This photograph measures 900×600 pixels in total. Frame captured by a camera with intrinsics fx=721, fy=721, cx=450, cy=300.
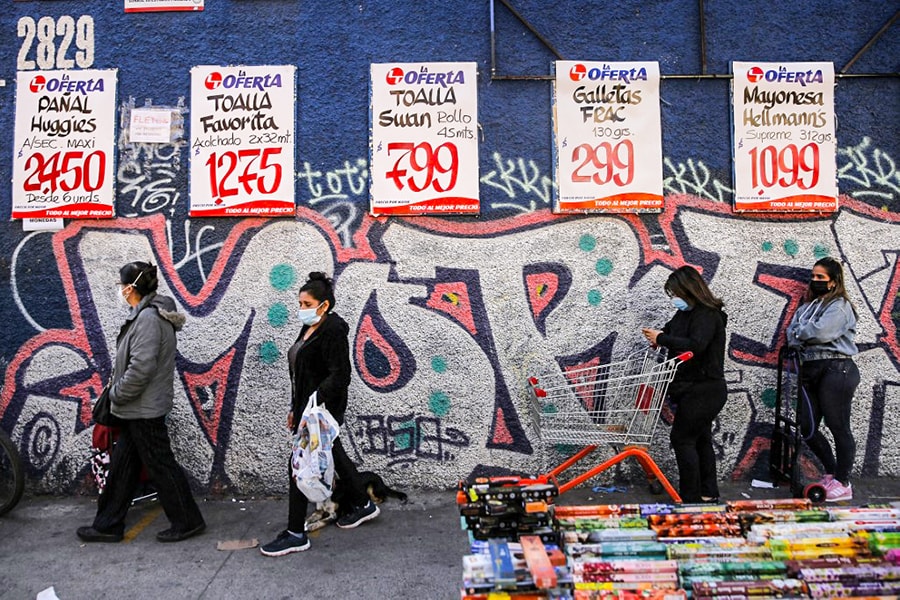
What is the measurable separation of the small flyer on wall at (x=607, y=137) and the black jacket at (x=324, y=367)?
2.16 meters

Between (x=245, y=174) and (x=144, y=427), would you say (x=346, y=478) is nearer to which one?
(x=144, y=427)

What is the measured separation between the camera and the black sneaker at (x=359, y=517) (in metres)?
4.90

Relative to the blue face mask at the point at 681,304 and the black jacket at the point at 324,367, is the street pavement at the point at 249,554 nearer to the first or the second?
the black jacket at the point at 324,367

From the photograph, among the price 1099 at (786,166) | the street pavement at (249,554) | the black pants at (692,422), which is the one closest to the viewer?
the street pavement at (249,554)

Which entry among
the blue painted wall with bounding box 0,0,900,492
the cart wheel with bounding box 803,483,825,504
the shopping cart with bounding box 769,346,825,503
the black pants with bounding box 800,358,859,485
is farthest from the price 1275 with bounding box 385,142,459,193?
the cart wheel with bounding box 803,483,825,504

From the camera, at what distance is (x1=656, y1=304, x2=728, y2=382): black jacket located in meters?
4.71

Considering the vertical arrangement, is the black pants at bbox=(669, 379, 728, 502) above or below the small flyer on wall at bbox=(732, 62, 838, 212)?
below

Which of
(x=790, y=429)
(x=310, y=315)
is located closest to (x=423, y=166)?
(x=310, y=315)

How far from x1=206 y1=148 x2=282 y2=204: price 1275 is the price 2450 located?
897 mm

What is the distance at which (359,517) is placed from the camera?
4941mm

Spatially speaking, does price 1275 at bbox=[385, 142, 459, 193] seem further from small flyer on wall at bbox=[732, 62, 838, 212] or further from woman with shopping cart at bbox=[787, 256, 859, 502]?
woman with shopping cart at bbox=[787, 256, 859, 502]

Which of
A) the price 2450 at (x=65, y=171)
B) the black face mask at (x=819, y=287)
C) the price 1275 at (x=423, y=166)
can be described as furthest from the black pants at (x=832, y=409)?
the price 2450 at (x=65, y=171)

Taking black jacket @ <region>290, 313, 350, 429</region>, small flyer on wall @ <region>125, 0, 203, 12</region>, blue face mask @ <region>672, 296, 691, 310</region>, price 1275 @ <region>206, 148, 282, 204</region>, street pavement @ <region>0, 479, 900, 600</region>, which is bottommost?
street pavement @ <region>0, 479, 900, 600</region>

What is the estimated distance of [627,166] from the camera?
5664 mm
